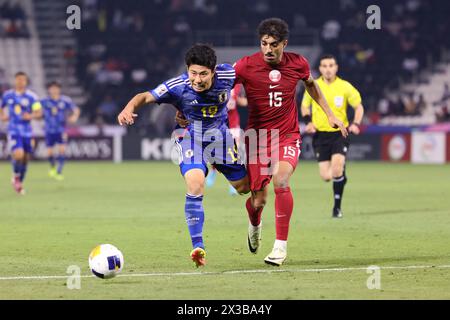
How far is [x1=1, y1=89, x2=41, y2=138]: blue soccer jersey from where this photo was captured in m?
19.6

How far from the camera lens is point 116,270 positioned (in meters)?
8.20

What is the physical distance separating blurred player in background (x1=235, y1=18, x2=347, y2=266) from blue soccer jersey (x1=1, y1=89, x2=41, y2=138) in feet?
34.6

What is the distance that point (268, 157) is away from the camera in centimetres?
992

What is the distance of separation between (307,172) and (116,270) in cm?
1773

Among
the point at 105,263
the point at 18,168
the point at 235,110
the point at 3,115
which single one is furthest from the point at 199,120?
the point at 3,115

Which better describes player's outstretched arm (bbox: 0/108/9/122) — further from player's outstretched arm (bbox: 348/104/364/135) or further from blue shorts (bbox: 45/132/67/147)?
player's outstretched arm (bbox: 348/104/364/135)

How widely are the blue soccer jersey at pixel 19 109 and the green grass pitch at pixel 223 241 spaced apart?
1318 millimetres

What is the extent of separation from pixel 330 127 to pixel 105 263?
22.7ft

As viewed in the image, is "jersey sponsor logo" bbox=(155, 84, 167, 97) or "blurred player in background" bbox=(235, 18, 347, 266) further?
"blurred player in background" bbox=(235, 18, 347, 266)

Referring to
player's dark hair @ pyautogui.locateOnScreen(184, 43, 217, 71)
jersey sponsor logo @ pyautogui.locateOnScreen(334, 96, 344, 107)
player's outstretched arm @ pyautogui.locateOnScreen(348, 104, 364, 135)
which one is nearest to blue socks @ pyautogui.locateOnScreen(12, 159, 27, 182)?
jersey sponsor logo @ pyautogui.locateOnScreen(334, 96, 344, 107)

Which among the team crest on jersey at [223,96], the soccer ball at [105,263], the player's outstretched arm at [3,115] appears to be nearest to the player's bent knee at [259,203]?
the team crest on jersey at [223,96]

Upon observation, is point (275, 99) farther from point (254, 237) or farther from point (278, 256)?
point (278, 256)
